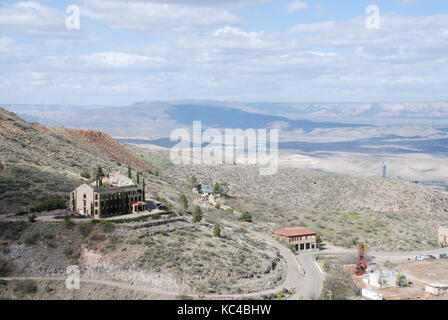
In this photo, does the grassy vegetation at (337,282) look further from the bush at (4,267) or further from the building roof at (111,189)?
the bush at (4,267)

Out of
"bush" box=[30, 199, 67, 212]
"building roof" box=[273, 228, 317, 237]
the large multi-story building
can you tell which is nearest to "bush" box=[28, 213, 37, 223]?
"bush" box=[30, 199, 67, 212]

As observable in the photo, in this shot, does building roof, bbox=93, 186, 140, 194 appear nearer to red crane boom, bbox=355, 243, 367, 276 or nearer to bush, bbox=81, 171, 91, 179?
bush, bbox=81, 171, 91, 179

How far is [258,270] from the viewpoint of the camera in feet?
168

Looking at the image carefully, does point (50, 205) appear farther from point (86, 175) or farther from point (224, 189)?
point (224, 189)

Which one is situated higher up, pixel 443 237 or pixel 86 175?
pixel 86 175

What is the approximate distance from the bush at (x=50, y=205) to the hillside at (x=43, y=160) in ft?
5.95

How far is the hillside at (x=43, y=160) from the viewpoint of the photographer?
58931 millimetres

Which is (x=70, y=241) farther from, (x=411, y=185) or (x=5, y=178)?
(x=411, y=185)

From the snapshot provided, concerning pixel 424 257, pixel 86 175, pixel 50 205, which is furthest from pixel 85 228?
pixel 424 257

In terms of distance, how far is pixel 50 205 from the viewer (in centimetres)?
5428

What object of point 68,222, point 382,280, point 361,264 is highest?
point 68,222

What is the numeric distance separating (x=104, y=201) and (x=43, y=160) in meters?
30.5

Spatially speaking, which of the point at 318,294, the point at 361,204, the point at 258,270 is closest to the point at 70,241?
the point at 258,270

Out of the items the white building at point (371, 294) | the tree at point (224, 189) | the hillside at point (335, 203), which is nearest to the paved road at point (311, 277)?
the white building at point (371, 294)
